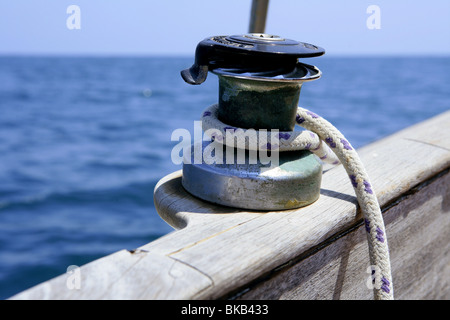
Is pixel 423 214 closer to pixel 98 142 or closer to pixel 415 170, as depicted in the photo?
pixel 415 170

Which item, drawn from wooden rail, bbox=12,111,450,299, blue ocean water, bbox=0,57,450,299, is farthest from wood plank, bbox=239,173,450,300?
blue ocean water, bbox=0,57,450,299

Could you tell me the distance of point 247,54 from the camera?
96cm

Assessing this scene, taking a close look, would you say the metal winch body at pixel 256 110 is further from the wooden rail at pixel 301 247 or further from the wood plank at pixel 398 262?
the wood plank at pixel 398 262

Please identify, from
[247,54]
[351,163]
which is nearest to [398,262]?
[351,163]

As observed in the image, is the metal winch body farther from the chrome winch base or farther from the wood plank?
the wood plank

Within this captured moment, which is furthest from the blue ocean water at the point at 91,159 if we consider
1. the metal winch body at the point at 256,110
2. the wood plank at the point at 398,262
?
the metal winch body at the point at 256,110

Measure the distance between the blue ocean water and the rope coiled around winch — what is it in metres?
4.58

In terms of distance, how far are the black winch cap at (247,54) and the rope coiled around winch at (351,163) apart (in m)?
0.12

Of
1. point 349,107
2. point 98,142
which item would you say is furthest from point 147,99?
point 98,142

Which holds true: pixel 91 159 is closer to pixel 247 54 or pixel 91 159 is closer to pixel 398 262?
pixel 398 262

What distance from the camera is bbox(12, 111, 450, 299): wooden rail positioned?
76cm

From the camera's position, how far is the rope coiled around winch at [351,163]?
41.1 inches

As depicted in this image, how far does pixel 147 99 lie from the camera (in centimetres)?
2277

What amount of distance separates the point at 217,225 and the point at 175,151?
282 millimetres
